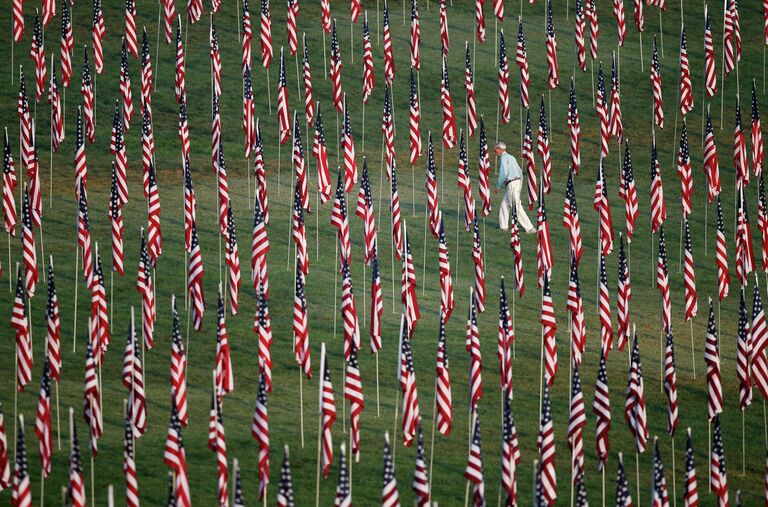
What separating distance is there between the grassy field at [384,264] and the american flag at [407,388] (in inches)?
27.5

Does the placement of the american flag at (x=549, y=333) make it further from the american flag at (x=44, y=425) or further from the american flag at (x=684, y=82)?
the american flag at (x=684, y=82)

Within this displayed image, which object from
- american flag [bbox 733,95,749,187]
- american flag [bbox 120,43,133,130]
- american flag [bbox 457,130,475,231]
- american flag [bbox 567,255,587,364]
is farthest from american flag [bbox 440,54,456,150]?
american flag [bbox 567,255,587,364]

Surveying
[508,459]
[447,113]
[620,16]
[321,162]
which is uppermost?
[620,16]

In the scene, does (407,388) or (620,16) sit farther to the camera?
(620,16)

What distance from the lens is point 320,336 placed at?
3725 cm

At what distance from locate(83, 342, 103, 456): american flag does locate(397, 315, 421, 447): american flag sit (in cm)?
542

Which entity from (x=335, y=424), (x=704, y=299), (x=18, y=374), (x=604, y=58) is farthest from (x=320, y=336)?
(x=604, y=58)

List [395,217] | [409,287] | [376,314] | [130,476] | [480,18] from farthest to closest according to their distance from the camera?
1. [480,18]
2. [395,217]
3. [409,287]
4. [376,314]
5. [130,476]

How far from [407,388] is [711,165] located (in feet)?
54.9

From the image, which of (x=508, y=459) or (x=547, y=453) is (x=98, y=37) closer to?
(x=547, y=453)

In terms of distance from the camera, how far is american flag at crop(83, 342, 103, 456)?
30062 mm

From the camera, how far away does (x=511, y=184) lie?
42906 millimetres

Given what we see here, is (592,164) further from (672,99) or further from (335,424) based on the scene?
(335,424)

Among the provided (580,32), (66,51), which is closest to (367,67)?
(580,32)
